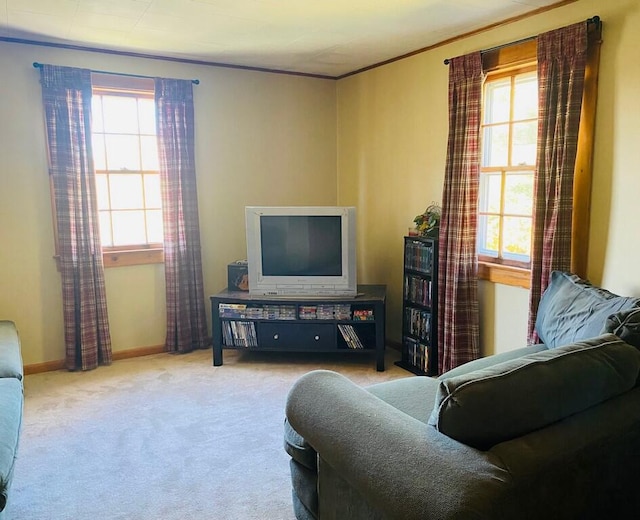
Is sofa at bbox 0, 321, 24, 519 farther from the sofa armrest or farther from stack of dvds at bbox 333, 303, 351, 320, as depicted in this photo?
stack of dvds at bbox 333, 303, 351, 320

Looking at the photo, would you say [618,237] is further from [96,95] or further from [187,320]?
[96,95]

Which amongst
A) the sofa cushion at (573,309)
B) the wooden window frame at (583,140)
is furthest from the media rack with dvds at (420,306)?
the sofa cushion at (573,309)

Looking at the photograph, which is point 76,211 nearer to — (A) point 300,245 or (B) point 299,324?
(A) point 300,245

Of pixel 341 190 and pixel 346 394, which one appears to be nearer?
pixel 346 394

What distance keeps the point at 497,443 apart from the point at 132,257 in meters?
3.47

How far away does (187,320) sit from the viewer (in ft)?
14.0

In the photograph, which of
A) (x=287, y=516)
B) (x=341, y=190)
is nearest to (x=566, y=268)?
(x=287, y=516)

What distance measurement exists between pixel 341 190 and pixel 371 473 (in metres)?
3.78

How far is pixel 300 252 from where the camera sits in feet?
13.0

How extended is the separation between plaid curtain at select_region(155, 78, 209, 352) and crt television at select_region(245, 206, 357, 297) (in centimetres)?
58

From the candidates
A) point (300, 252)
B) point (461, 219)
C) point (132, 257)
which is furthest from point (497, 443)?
point (132, 257)

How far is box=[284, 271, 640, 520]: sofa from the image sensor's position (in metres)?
1.26

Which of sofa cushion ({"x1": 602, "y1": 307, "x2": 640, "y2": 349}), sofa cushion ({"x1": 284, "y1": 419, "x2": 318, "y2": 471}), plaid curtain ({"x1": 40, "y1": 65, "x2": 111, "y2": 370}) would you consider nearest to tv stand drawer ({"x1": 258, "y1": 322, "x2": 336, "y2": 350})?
plaid curtain ({"x1": 40, "y1": 65, "x2": 111, "y2": 370})

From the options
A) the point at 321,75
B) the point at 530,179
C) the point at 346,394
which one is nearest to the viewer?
the point at 346,394
